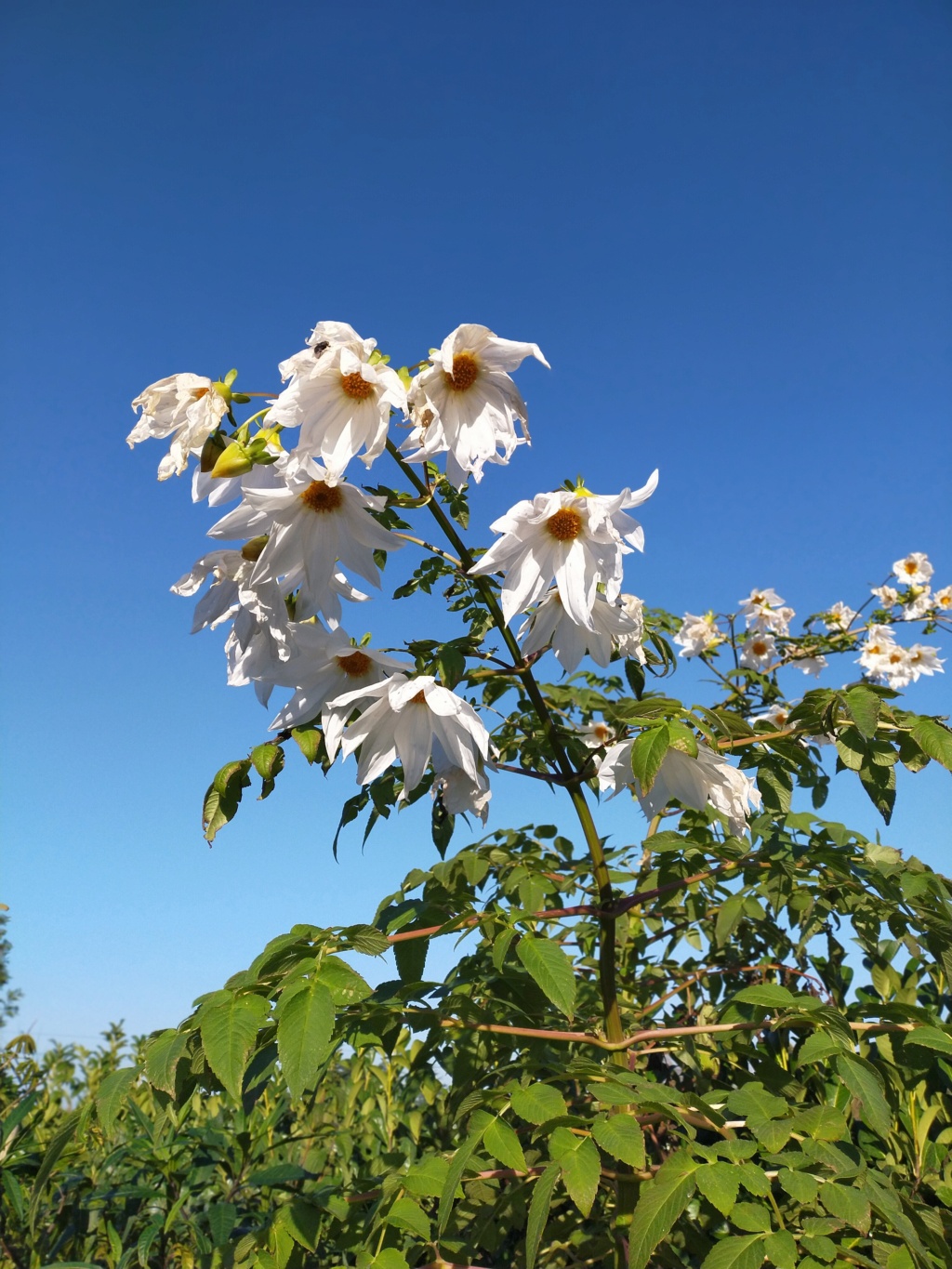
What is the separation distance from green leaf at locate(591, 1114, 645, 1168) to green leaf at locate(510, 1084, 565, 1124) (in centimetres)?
6

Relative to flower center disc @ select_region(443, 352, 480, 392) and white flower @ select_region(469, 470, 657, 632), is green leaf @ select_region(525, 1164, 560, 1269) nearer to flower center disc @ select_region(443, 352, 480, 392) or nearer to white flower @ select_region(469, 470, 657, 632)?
white flower @ select_region(469, 470, 657, 632)

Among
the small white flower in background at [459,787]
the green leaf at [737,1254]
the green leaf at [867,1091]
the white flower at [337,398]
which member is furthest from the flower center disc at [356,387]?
the green leaf at [737,1254]

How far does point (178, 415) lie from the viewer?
1.67 metres

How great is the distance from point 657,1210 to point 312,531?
3.89ft

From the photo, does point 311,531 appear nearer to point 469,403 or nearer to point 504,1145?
point 469,403

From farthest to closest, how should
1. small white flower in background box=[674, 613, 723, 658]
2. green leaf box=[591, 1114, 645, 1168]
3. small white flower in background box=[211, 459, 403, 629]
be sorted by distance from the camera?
small white flower in background box=[674, 613, 723, 658], small white flower in background box=[211, 459, 403, 629], green leaf box=[591, 1114, 645, 1168]

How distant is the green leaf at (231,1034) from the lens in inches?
46.0

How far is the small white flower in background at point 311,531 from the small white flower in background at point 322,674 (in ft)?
0.25

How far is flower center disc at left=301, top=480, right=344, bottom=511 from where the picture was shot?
160cm

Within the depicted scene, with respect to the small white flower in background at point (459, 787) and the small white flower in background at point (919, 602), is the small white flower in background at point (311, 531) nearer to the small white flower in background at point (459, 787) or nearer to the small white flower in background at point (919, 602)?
the small white flower in background at point (459, 787)

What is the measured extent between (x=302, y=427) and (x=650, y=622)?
0.91m

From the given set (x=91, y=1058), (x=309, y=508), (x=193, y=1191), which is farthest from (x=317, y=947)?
(x=91, y=1058)

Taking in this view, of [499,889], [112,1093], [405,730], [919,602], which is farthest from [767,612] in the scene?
[112,1093]

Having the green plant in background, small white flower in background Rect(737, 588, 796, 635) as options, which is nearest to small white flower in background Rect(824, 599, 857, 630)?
small white flower in background Rect(737, 588, 796, 635)
